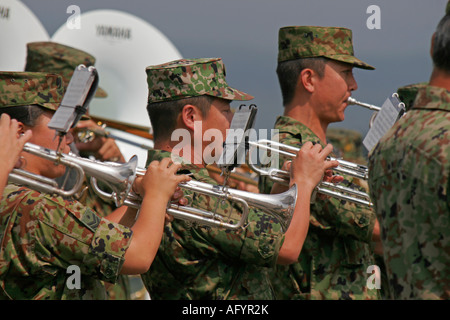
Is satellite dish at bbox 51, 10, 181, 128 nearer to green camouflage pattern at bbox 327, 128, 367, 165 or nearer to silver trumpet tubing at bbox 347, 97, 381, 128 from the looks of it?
silver trumpet tubing at bbox 347, 97, 381, 128

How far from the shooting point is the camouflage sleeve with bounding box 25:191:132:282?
3.59 metres

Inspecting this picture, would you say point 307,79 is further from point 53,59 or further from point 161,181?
point 53,59

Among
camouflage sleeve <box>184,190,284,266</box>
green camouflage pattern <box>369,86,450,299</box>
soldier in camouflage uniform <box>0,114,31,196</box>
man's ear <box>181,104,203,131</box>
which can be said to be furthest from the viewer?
man's ear <box>181,104,203,131</box>

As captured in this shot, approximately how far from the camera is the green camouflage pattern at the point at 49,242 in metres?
3.59

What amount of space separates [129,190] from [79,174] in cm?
26

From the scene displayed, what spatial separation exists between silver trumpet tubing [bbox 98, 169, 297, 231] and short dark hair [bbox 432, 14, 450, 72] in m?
1.53

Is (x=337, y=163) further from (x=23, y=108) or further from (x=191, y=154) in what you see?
(x=23, y=108)

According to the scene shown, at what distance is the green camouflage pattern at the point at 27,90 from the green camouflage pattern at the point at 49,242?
1.87ft

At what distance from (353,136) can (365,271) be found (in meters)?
10.3

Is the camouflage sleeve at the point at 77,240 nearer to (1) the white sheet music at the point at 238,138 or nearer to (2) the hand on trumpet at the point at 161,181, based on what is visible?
(2) the hand on trumpet at the point at 161,181

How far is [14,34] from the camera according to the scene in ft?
27.9

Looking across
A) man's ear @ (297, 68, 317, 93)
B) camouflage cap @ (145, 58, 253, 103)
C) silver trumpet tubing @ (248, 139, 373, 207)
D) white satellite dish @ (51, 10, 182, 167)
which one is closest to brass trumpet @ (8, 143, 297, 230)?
silver trumpet tubing @ (248, 139, 373, 207)

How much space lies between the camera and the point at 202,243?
168 inches

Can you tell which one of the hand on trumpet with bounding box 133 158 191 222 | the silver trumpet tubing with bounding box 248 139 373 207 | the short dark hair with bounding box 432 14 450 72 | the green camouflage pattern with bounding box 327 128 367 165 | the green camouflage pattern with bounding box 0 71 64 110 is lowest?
the green camouflage pattern with bounding box 327 128 367 165
